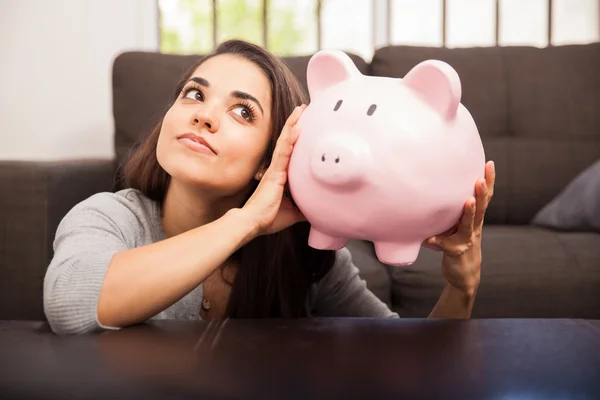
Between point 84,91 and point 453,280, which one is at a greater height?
point 84,91

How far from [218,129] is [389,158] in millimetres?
340

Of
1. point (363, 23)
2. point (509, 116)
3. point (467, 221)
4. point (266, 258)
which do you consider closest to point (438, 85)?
point (467, 221)

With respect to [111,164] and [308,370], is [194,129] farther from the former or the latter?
[111,164]

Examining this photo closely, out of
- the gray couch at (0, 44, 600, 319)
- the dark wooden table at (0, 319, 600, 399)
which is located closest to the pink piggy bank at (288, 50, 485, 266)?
the dark wooden table at (0, 319, 600, 399)

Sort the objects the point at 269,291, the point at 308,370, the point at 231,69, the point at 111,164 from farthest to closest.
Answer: the point at 111,164
the point at 269,291
the point at 231,69
the point at 308,370

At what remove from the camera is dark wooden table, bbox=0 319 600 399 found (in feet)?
1.98

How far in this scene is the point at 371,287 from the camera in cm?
164

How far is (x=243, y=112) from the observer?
3.57ft

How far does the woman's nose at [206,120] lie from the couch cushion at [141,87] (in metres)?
1.20

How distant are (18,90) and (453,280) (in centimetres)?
226

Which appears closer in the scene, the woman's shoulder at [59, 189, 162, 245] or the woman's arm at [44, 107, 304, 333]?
the woman's arm at [44, 107, 304, 333]

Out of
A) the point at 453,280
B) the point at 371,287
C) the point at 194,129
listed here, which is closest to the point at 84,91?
the point at 371,287

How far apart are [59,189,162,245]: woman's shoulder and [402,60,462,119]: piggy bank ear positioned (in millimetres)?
556

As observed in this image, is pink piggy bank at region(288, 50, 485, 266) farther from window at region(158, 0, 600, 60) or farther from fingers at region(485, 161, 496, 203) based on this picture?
window at region(158, 0, 600, 60)
